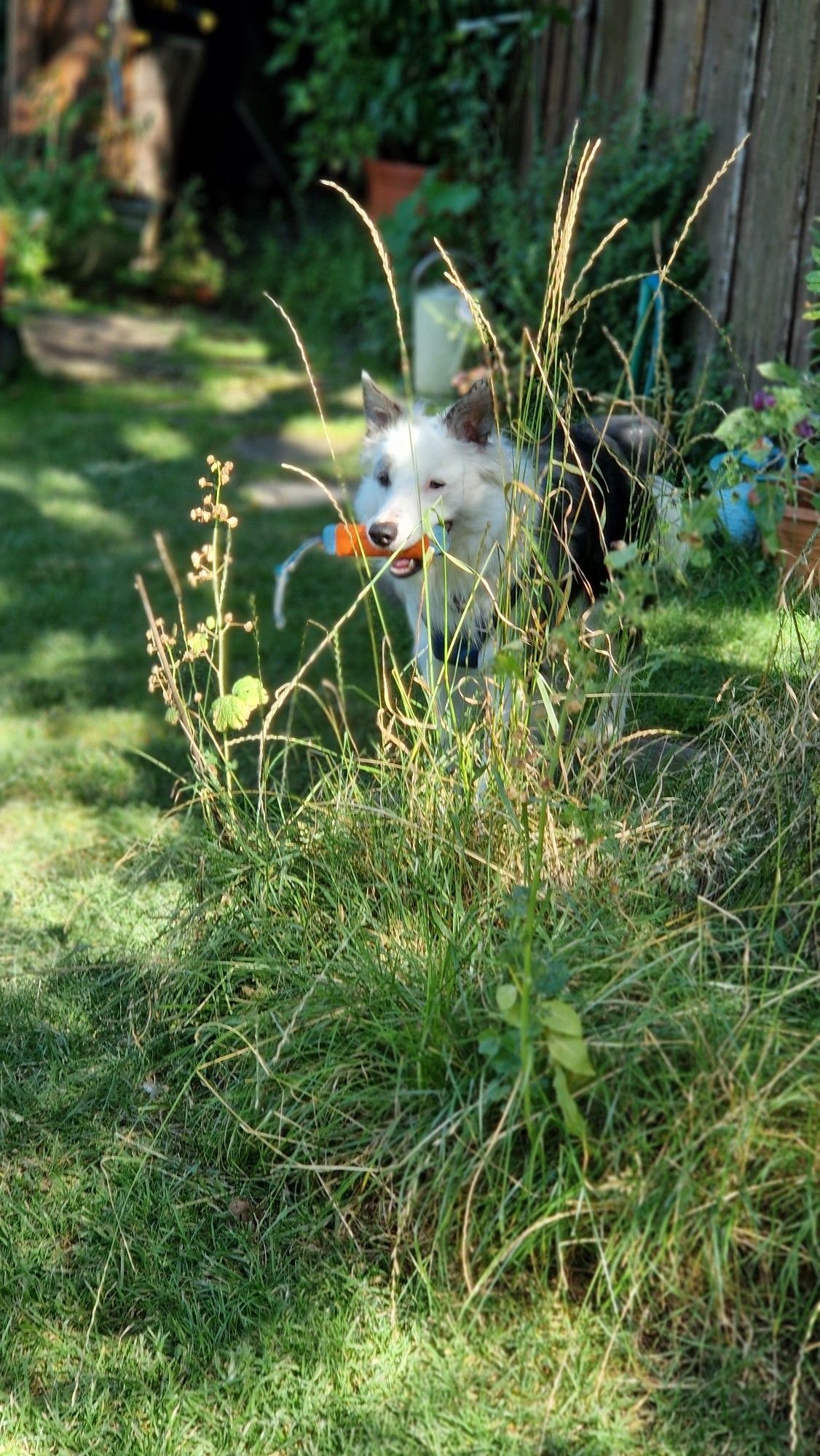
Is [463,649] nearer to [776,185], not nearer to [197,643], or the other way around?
[197,643]

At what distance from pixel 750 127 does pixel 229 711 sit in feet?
9.99

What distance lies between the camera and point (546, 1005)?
2.17 metres

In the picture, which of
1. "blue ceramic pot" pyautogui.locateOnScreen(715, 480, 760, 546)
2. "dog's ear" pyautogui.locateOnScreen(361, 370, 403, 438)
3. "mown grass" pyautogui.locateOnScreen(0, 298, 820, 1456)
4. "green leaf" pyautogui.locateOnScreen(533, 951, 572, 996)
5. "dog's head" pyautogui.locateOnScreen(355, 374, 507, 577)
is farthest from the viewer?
"blue ceramic pot" pyautogui.locateOnScreen(715, 480, 760, 546)

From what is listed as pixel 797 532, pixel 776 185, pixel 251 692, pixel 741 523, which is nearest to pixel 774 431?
pixel 251 692

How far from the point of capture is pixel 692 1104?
2.12 meters

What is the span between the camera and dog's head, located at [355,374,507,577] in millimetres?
3338

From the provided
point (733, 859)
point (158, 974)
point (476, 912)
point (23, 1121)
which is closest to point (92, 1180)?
point (23, 1121)

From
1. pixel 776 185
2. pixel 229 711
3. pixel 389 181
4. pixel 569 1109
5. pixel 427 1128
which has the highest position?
pixel 776 185

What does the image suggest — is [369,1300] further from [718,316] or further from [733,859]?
[718,316]

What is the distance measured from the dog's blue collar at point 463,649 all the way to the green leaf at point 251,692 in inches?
18.6

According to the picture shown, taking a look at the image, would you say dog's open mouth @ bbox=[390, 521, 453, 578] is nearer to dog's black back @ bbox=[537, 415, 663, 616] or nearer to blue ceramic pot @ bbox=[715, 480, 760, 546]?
dog's black back @ bbox=[537, 415, 663, 616]

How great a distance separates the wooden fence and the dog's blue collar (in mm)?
1563

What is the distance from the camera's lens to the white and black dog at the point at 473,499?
10.8 ft

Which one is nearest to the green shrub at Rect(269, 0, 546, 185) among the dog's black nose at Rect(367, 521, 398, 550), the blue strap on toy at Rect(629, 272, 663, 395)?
the blue strap on toy at Rect(629, 272, 663, 395)
